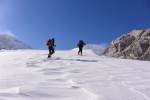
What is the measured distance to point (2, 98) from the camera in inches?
233

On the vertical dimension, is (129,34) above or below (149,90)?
above

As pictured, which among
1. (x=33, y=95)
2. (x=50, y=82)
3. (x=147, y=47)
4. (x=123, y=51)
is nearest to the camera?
(x=33, y=95)

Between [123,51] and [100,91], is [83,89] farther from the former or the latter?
[123,51]

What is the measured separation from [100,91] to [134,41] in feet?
387

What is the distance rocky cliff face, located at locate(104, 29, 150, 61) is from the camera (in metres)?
111

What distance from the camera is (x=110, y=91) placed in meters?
7.07

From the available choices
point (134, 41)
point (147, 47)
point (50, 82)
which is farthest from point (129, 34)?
point (50, 82)

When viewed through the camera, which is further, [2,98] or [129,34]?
[129,34]

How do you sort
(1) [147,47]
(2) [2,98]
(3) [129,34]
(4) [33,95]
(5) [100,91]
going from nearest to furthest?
(2) [2,98], (4) [33,95], (5) [100,91], (1) [147,47], (3) [129,34]

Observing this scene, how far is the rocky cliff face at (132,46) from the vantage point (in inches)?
4360

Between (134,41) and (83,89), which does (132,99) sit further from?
(134,41)

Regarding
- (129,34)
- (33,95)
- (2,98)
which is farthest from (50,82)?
(129,34)

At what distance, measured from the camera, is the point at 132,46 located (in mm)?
117875

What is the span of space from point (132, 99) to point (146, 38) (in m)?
113
